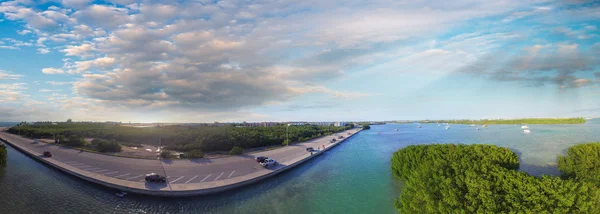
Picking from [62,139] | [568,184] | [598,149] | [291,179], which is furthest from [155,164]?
[598,149]

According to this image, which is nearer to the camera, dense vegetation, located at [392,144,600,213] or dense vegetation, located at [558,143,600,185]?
dense vegetation, located at [392,144,600,213]

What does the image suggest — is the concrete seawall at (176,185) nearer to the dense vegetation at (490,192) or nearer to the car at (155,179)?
the car at (155,179)

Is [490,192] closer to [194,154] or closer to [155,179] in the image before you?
[155,179]

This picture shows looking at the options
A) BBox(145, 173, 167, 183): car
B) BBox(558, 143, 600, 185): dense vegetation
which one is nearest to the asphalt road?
BBox(145, 173, 167, 183): car

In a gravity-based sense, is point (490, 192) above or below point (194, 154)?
above

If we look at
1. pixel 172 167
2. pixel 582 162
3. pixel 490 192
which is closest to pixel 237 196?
pixel 172 167

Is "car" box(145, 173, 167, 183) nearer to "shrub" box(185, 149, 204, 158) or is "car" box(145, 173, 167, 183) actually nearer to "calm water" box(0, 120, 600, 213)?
"calm water" box(0, 120, 600, 213)

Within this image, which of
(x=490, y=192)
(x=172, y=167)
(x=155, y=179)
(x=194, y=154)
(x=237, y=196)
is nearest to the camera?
(x=490, y=192)

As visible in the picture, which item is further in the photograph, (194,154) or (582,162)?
(194,154)

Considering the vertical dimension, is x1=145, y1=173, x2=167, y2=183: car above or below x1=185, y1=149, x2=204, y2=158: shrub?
below

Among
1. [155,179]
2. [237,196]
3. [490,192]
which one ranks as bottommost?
[237,196]
